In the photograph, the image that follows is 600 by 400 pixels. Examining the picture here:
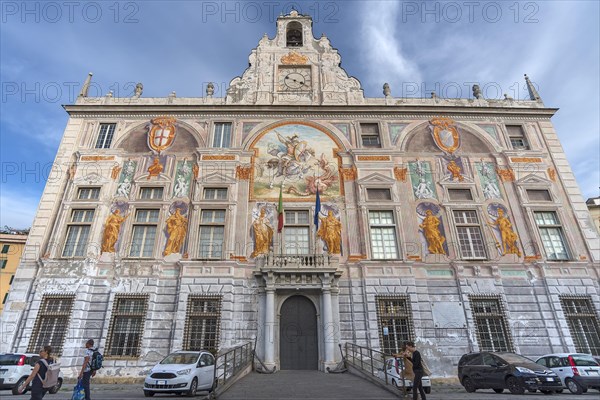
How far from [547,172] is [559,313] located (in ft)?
26.9

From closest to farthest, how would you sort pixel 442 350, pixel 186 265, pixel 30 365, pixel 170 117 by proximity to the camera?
pixel 30 365 < pixel 442 350 < pixel 186 265 < pixel 170 117

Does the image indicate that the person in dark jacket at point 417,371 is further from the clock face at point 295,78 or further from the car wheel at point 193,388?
the clock face at point 295,78

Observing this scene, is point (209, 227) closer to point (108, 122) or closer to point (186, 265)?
point (186, 265)

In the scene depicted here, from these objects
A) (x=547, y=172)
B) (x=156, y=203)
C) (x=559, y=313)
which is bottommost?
(x=559, y=313)

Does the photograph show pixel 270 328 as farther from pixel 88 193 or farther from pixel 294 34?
pixel 294 34

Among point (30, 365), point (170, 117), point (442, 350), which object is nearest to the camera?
point (30, 365)

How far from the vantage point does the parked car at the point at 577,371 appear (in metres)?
12.7

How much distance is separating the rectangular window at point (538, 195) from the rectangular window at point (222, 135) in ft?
57.5

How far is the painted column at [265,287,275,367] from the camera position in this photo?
16.4 meters

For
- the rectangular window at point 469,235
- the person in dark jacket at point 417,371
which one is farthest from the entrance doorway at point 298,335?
the rectangular window at point 469,235

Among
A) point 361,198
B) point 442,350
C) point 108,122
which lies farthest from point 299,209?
point 108,122

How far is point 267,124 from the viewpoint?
22.3 metres

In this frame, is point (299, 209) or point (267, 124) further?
point (267, 124)

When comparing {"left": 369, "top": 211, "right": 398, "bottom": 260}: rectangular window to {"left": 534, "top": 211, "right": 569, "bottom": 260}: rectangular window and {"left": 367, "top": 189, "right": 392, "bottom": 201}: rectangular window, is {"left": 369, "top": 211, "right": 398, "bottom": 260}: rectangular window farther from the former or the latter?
{"left": 534, "top": 211, "right": 569, "bottom": 260}: rectangular window
